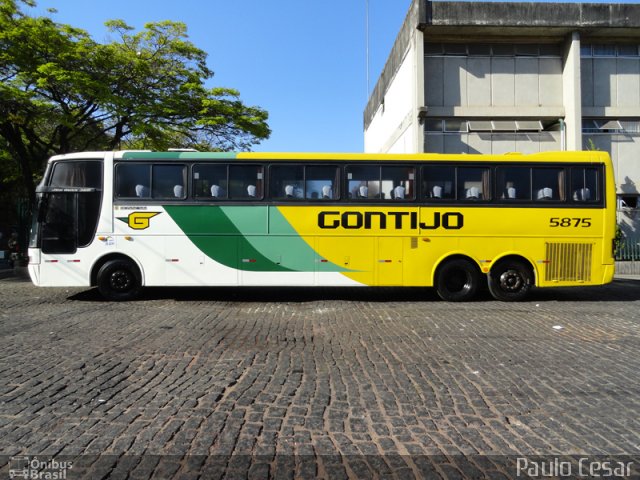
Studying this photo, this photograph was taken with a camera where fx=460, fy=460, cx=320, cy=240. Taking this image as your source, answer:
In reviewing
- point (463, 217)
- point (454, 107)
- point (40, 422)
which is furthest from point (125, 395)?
point (454, 107)

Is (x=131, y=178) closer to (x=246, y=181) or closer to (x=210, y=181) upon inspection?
(x=210, y=181)

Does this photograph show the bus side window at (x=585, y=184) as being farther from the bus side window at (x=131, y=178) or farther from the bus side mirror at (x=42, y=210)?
the bus side mirror at (x=42, y=210)

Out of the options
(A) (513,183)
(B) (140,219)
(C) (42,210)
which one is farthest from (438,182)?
(C) (42,210)

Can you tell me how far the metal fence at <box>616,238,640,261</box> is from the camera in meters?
17.5

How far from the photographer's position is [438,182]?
32.8 feet

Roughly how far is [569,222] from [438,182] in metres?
2.93

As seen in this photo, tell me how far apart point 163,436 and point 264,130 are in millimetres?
18860

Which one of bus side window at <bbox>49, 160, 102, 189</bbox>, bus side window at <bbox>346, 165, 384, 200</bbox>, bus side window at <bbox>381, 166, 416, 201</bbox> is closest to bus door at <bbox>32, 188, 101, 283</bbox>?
bus side window at <bbox>49, 160, 102, 189</bbox>

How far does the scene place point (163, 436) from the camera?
334cm

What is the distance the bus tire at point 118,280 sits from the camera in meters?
9.80

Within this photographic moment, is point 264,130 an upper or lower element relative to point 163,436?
upper

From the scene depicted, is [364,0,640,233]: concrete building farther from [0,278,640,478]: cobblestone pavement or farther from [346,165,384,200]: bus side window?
[0,278,640,478]: cobblestone pavement

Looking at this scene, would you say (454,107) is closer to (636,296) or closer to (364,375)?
(636,296)
